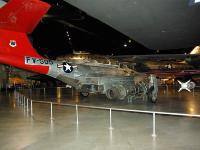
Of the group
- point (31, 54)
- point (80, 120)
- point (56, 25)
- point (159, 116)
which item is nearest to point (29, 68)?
point (31, 54)

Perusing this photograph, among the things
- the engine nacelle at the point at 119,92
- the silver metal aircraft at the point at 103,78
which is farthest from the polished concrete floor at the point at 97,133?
the silver metal aircraft at the point at 103,78

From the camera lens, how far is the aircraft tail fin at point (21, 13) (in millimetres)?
9297

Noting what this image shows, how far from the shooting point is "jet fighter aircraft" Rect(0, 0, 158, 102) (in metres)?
9.77

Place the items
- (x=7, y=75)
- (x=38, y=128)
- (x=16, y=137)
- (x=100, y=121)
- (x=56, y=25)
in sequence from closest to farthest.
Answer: (x=16, y=137) < (x=38, y=128) < (x=100, y=121) < (x=56, y=25) < (x=7, y=75)

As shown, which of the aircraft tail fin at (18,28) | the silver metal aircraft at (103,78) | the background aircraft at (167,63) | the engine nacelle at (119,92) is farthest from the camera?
the background aircraft at (167,63)

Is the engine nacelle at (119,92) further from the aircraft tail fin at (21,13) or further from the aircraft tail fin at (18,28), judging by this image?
the aircraft tail fin at (21,13)

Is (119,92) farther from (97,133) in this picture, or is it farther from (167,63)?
(167,63)

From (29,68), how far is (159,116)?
6.45 m

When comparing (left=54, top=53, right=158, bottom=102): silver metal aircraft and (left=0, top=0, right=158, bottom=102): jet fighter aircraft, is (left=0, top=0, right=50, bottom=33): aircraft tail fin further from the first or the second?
(left=54, top=53, right=158, bottom=102): silver metal aircraft

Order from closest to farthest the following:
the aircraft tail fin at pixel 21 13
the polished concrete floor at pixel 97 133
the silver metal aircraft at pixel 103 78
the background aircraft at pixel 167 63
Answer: the polished concrete floor at pixel 97 133 → the aircraft tail fin at pixel 21 13 → the silver metal aircraft at pixel 103 78 → the background aircraft at pixel 167 63

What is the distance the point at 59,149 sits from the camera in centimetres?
607

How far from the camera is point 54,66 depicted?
1418 cm

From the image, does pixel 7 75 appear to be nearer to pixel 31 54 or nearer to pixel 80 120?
pixel 31 54

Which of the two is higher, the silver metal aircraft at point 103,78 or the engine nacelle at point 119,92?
the silver metal aircraft at point 103,78
